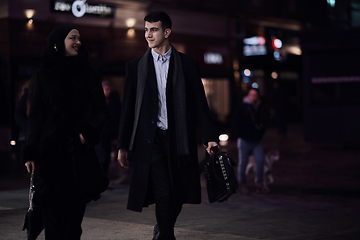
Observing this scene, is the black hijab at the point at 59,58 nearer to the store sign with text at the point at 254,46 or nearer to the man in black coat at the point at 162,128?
the man in black coat at the point at 162,128

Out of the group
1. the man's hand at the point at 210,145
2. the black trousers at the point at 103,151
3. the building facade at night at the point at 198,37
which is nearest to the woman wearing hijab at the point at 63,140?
the man's hand at the point at 210,145

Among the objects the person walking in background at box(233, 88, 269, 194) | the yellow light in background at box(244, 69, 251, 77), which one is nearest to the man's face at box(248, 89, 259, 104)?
the person walking in background at box(233, 88, 269, 194)

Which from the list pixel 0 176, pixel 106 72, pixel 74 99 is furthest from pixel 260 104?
pixel 106 72

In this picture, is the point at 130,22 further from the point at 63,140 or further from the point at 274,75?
the point at 63,140

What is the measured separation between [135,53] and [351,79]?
837 centimetres

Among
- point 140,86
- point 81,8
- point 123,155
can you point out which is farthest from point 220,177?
point 81,8

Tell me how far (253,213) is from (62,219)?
159 inches

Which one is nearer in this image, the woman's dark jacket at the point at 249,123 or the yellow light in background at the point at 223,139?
the woman's dark jacket at the point at 249,123

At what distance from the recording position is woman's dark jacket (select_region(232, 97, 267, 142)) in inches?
406

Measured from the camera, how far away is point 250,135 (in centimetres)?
1029

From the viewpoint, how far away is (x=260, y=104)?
10.7 m

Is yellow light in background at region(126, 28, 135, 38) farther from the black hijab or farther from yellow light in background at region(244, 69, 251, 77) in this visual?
the black hijab

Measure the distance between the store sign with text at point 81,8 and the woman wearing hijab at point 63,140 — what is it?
15.9 meters

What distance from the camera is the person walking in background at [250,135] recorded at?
10.3 m
